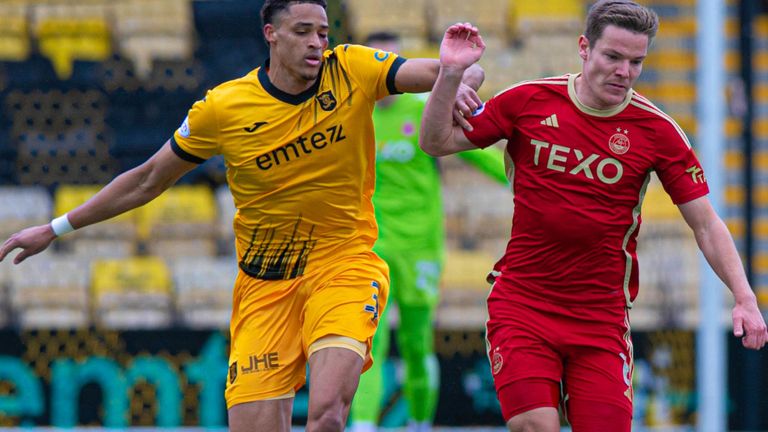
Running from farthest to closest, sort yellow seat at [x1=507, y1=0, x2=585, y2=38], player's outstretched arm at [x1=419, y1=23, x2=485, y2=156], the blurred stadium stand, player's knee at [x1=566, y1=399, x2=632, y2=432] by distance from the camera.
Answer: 1. yellow seat at [x1=507, y1=0, x2=585, y2=38]
2. the blurred stadium stand
3. player's outstretched arm at [x1=419, y1=23, x2=485, y2=156]
4. player's knee at [x1=566, y1=399, x2=632, y2=432]

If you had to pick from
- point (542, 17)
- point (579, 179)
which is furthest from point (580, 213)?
point (542, 17)

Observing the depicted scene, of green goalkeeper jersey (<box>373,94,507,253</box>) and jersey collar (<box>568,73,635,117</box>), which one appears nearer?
jersey collar (<box>568,73,635,117</box>)

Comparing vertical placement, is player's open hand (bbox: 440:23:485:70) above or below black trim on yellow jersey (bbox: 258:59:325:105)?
above

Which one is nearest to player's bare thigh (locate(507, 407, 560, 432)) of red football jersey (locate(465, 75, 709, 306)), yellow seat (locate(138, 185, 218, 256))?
red football jersey (locate(465, 75, 709, 306))

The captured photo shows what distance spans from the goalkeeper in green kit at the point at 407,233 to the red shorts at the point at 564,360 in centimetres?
255

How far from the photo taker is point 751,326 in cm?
406

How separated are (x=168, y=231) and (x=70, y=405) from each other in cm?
140

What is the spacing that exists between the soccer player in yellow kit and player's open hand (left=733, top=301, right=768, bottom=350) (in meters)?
1.27

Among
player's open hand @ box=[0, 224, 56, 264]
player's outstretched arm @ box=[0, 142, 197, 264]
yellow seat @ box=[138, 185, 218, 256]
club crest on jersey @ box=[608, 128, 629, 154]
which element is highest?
club crest on jersey @ box=[608, 128, 629, 154]

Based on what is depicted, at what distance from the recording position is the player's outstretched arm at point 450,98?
4293 millimetres

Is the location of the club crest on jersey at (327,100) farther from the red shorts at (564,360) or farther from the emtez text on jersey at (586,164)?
the red shorts at (564,360)

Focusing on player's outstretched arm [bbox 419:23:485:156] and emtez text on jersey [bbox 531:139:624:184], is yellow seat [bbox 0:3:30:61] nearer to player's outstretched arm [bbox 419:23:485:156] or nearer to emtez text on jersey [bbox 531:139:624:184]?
player's outstretched arm [bbox 419:23:485:156]

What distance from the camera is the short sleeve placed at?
477 cm

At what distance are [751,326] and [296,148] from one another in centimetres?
178
